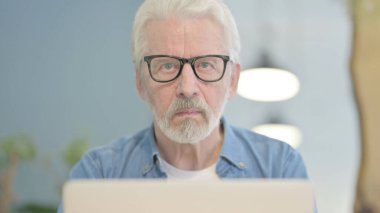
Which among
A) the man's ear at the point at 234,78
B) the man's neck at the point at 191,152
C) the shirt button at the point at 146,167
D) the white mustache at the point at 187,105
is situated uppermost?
the man's ear at the point at 234,78

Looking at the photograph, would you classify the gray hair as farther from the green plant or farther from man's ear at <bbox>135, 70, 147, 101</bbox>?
the green plant

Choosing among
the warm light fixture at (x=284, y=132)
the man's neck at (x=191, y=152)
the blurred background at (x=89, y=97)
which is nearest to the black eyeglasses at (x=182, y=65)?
the man's neck at (x=191, y=152)

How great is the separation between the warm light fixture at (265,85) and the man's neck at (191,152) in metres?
1.85

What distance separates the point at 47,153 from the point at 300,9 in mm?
1670

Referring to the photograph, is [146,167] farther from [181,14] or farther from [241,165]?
[181,14]

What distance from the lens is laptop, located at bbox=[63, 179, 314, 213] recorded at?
0.68 m

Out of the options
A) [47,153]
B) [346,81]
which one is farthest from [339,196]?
[47,153]

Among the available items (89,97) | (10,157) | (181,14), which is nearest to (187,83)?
(181,14)

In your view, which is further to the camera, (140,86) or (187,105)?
(140,86)

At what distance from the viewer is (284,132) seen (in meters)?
3.28

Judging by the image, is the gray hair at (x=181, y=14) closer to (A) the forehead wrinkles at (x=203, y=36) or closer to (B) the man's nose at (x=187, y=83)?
(A) the forehead wrinkles at (x=203, y=36)

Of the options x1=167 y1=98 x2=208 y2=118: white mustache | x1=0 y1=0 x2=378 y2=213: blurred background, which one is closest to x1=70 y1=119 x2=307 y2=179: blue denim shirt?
x1=167 y1=98 x2=208 y2=118: white mustache

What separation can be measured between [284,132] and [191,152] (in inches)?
75.9

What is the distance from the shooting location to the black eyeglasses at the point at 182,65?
1351mm
